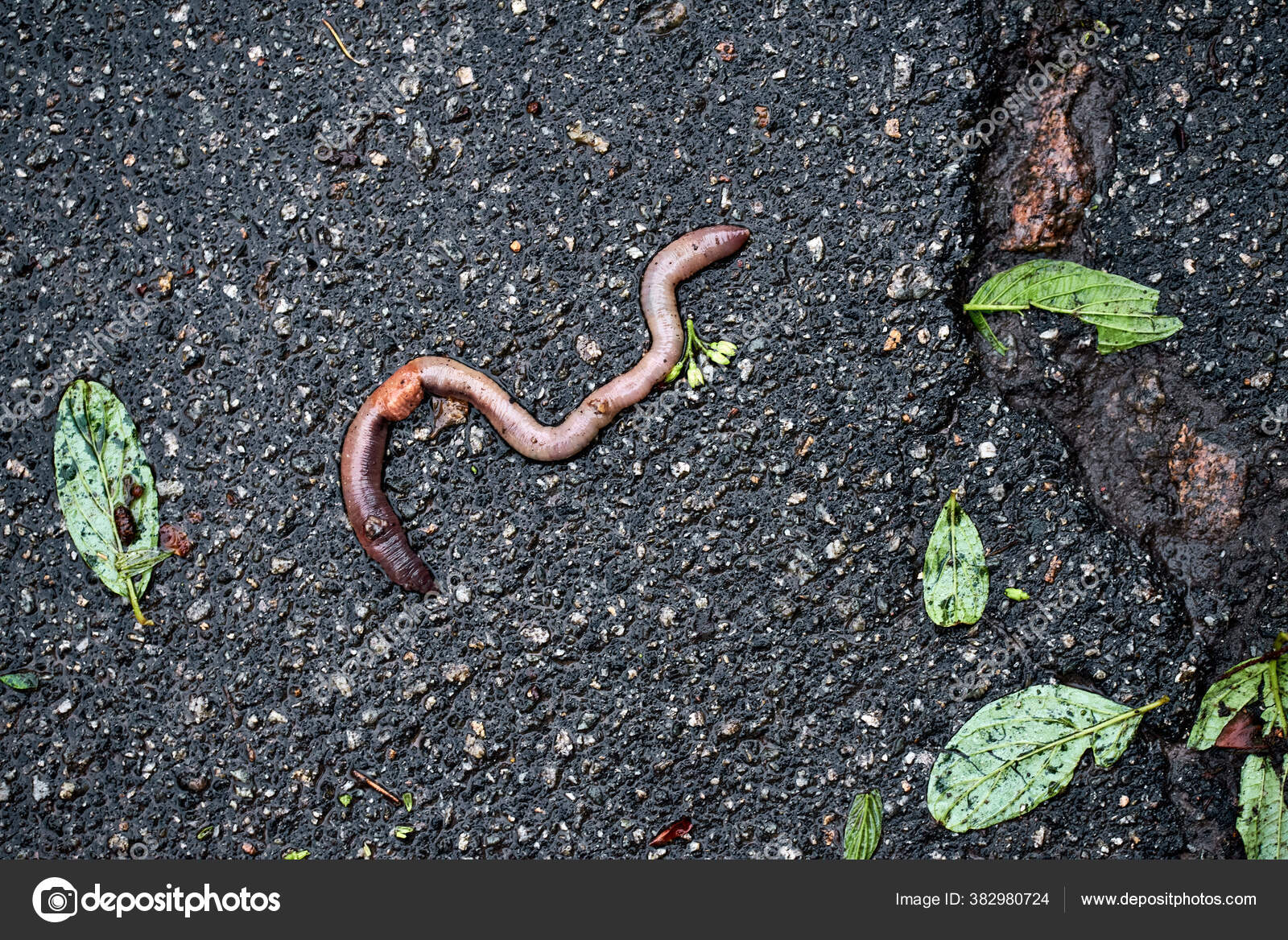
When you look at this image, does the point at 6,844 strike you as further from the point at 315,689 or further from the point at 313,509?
the point at 313,509

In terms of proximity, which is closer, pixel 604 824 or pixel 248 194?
pixel 604 824

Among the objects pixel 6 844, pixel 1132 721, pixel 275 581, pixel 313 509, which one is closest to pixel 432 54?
pixel 313 509

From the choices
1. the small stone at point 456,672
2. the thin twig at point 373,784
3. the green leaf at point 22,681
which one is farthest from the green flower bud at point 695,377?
the green leaf at point 22,681

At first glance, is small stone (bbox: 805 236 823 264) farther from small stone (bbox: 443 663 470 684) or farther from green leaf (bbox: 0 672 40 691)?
green leaf (bbox: 0 672 40 691)

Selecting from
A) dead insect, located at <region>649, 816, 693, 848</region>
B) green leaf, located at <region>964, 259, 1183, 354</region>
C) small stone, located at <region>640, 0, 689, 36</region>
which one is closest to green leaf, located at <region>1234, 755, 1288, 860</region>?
green leaf, located at <region>964, 259, 1183, 354</region>

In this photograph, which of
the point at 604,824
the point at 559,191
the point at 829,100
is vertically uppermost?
the point at 559,191

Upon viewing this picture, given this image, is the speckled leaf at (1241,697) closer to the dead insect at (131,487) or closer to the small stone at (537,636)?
the small stone at (537,636)
